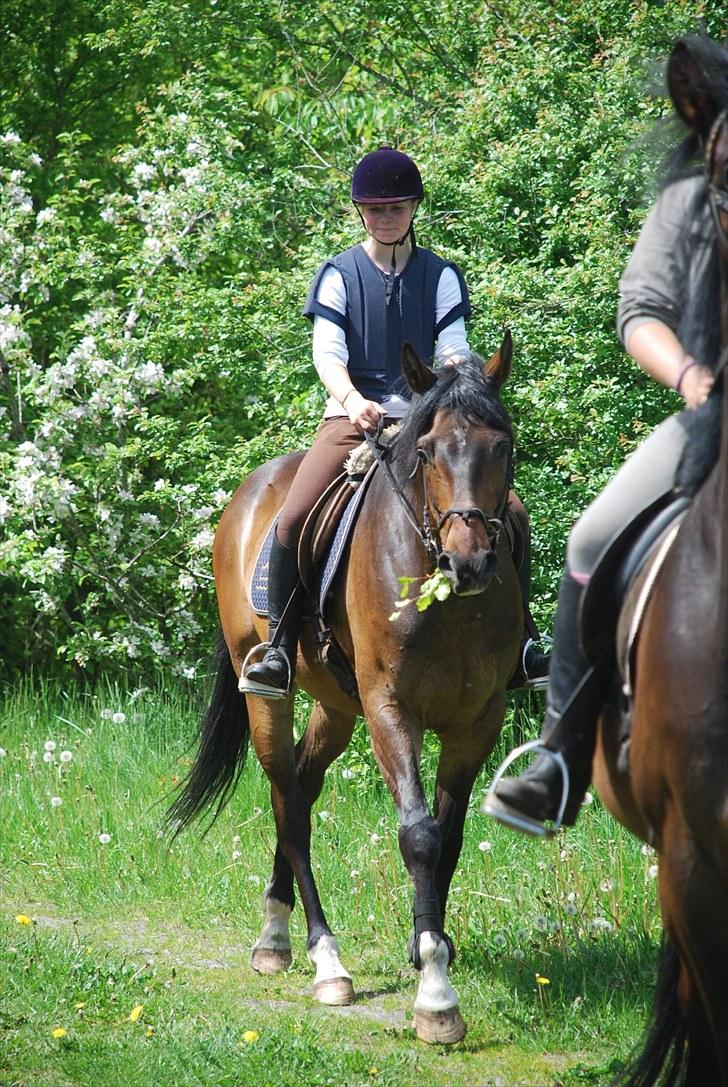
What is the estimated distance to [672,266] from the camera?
3410 millimetres

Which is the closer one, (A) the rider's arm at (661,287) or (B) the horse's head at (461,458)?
(A) the rider's arm at (661,287)

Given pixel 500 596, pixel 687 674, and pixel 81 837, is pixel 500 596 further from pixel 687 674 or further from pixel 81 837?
pixel 81 837

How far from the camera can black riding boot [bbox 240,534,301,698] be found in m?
6.27

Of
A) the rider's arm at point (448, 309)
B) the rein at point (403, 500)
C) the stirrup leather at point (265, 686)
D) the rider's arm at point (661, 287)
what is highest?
the rider's arm at point (661, 287)

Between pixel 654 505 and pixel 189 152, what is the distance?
7.49 metres

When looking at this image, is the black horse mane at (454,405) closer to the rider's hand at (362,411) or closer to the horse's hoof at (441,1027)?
the rider's hand at (362,411)

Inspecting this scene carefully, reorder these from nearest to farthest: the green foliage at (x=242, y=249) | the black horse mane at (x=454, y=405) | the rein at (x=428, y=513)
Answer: the rein at (x=428, y=513)
the black horse mane at (x=454, y=405)
the green foliage at (x=242, y=249)

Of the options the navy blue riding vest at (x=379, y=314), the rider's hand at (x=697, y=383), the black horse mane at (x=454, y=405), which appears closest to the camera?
the rider's hand at (x=697, y=383)

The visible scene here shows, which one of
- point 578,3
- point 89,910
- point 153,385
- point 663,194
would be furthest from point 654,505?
point 153,385

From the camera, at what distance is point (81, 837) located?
8047 millimetres

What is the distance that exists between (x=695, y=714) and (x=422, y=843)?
223 centimetres

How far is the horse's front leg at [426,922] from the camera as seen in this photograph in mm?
5195

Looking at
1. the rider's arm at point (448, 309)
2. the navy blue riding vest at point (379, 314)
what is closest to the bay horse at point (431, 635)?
the navy blue riding vest at point (379, 314)

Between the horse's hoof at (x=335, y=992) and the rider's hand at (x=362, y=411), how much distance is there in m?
2.32
